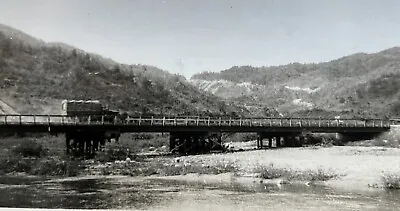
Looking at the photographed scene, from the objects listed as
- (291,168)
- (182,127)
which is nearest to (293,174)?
(291,168)

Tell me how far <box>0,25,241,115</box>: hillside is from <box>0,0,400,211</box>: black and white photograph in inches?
0.7

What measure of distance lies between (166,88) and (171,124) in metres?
3.97

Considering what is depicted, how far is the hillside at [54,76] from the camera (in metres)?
6.75

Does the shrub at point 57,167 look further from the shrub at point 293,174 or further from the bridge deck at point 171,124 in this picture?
the shrub at point 293,174

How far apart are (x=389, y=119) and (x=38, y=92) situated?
5.41m

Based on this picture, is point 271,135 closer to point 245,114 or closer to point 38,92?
point 245,114

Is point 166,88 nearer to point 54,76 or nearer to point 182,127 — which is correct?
point 54,76

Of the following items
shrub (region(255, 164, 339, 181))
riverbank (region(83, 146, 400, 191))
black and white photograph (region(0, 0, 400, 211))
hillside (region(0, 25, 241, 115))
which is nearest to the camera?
black and white photograph (region(0, 0, 400, 211))

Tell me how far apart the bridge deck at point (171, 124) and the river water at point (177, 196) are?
0.90 metres

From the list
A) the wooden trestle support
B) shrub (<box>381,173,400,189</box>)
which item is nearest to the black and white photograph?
shrub (<box>381,173,400,189</box>)

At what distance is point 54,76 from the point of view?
6.90 meters

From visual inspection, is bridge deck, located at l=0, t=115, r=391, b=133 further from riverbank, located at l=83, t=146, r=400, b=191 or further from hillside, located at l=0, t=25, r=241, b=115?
riverbank, located at l=83, t=146, r=400, b=191

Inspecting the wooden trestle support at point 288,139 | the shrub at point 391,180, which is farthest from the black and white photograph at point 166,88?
the wooden trestle support at point 288,139

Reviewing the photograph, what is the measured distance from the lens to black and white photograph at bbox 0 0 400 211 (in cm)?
606
